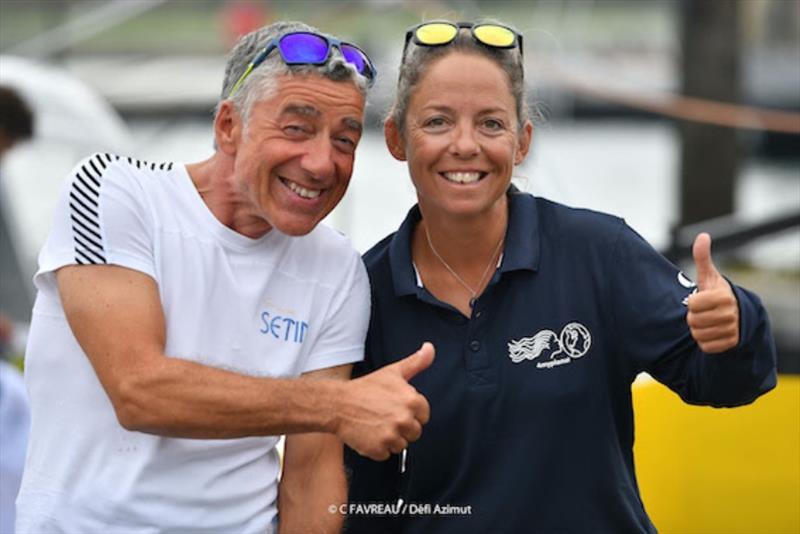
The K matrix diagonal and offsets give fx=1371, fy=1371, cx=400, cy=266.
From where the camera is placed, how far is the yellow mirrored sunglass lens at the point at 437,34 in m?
2.68

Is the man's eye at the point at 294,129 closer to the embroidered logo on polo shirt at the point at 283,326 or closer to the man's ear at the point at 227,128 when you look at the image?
the man's ear at the point at 227,128

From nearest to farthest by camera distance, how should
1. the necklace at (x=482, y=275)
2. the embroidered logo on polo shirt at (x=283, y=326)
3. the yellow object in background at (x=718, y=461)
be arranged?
1. the embroidered logo on polo shirt at (x=283, y=326)
2. the necklace at (x=482, y=275)
3. the yellow object in background at (x=718, y=461)

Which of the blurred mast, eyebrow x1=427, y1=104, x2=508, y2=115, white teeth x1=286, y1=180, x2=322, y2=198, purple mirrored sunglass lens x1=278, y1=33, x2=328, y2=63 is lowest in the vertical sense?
white teeth x1=286, y1=180, x2=322, y2=198

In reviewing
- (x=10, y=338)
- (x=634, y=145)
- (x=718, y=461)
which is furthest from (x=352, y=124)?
(x=634, y=145)

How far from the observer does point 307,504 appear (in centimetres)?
269

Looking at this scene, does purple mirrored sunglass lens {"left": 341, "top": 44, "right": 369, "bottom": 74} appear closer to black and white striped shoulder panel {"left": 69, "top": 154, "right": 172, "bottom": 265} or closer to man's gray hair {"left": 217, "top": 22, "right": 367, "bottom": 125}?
man's gray hair {"left": 217, "top": 22, "right": 367, "bottom": 125}

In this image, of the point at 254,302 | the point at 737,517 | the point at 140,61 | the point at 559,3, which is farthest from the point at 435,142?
the point at 559,3

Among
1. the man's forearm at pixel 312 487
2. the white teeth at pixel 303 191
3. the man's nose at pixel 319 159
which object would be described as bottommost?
the man's forearm at pixel 312 487

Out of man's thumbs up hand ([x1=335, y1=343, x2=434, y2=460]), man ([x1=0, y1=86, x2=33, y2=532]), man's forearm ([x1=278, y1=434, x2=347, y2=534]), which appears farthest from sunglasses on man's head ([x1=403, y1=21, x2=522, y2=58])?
man ([x1=0, y1=86, x2=33, y2=532])

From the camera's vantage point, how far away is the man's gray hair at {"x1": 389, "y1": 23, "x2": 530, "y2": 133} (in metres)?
2.67

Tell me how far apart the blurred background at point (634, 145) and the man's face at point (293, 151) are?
1.16 feet

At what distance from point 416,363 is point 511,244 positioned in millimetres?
383

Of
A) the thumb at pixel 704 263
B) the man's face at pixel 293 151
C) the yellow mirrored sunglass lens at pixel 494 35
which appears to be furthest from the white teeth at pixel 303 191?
the thumb at pixel 704 263

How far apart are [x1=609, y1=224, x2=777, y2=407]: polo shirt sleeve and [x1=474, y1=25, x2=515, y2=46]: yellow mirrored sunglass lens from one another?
1.42ft
